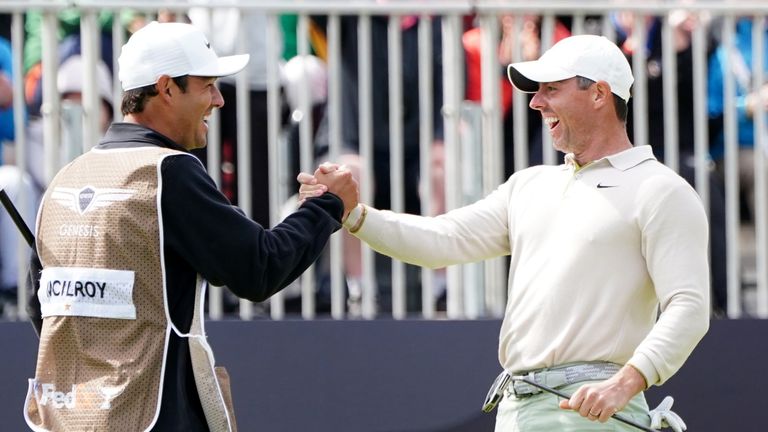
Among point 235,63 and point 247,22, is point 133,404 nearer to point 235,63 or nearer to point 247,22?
point 235,63

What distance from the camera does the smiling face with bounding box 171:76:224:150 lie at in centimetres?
444

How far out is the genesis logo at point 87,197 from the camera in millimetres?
4195

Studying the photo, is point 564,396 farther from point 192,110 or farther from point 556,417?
point 192,110

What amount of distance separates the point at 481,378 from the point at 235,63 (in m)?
2.15

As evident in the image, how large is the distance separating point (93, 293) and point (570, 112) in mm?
1606

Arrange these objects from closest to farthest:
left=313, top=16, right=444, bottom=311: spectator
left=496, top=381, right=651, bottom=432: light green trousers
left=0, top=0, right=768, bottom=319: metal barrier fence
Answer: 1. left=496, top=381, right=651, bottom=432: light green trousers
2. left=0, top=0, right=768, bottom=319: metal barrier fence
3. left=313, top=16, right=444, bottom=311: spectator

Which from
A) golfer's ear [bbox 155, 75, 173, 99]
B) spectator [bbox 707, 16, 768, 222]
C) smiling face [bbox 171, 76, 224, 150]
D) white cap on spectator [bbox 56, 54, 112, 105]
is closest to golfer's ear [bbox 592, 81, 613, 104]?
smiling face [bbox 171, 76, 224, 150]

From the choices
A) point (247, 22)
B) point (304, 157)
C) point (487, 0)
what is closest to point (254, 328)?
point (304, 157)

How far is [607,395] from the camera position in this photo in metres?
4.29

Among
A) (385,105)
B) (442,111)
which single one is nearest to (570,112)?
(442,111)

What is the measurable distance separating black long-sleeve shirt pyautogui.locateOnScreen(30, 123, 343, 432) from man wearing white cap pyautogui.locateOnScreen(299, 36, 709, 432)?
513mm

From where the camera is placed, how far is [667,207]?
14.9 feet

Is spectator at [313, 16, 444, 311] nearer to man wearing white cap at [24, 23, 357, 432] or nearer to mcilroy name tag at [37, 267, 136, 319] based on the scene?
man wearing white cap at [24, 23, 357, 432]

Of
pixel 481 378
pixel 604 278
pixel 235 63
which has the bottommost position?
pixel 481 378
